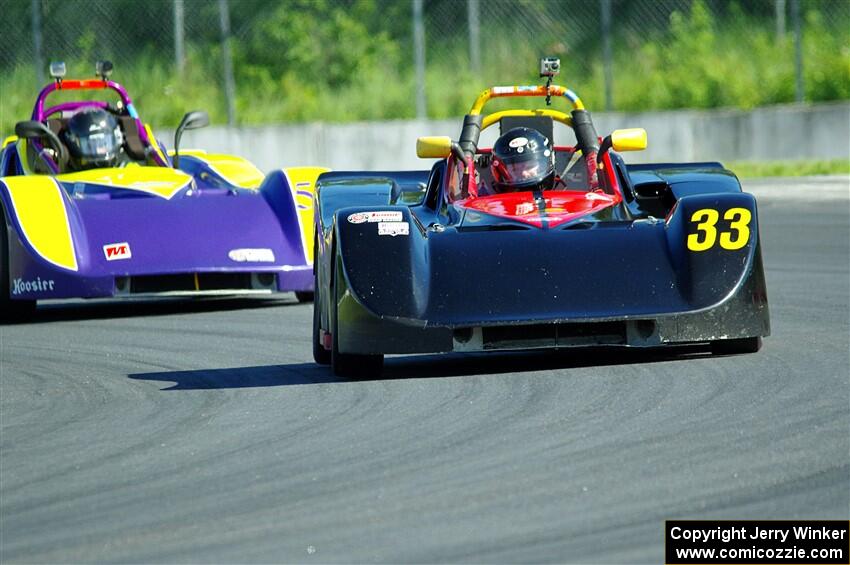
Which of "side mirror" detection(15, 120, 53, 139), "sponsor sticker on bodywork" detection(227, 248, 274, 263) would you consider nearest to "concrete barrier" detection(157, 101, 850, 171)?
→ "side mirror" detection(15, 120, 53, 139)

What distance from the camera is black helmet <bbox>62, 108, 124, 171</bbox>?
42.5 feet

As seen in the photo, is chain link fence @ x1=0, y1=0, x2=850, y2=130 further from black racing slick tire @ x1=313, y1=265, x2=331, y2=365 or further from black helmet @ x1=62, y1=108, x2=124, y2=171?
black racing slick tire @ x1=313, y1=265, x2=331, y2=365

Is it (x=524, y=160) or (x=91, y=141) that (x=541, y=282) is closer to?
(x=524, y=160)

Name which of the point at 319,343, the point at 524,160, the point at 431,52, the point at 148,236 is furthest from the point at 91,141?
the point at 431,52

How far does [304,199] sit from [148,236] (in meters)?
1.09

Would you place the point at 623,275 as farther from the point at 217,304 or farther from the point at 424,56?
the point at 424,56

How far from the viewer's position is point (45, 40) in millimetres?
24703

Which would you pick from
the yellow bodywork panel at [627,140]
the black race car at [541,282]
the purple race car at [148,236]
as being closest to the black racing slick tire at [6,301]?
the purple race car at [148,236]

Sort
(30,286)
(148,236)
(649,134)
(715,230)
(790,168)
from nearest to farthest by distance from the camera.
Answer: (715,230) < (30,286) < (148,236) < (790,168) < (649,134)

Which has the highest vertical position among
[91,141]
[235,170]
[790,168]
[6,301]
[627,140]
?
[627,140]

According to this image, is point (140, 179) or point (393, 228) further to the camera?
point (140, 179)

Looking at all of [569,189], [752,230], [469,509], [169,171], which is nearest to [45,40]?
[169,171]

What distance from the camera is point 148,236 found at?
1121 cm

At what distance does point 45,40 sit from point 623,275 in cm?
1869
